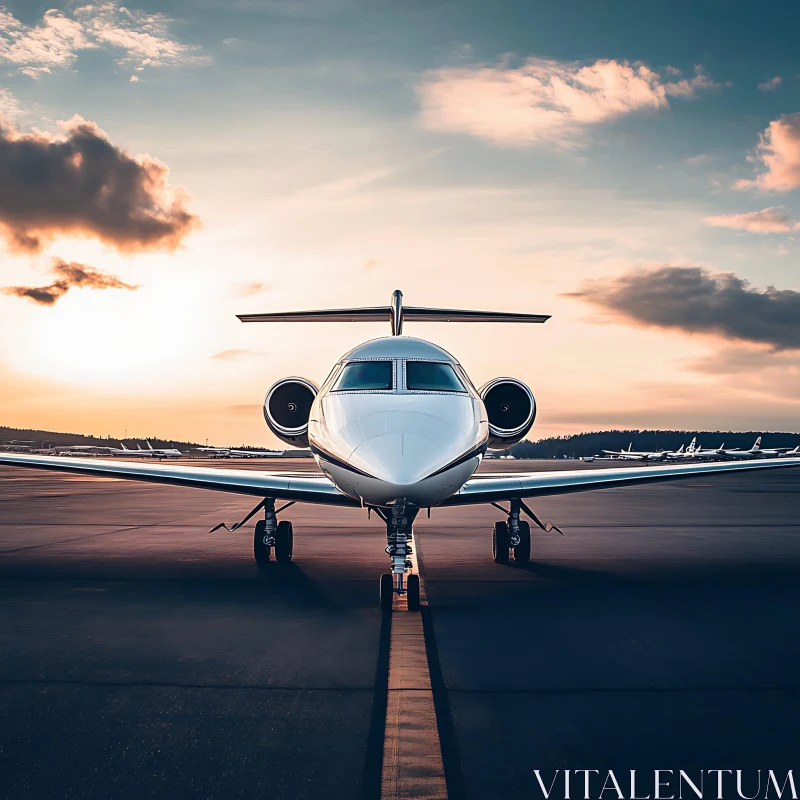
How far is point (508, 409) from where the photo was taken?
10.6 metres

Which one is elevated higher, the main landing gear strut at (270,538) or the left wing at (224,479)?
the left wing at (224,479)

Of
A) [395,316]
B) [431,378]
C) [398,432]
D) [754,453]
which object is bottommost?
[754,453]

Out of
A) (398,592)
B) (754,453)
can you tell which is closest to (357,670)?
(398,592)

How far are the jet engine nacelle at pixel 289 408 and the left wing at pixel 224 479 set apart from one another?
67cm

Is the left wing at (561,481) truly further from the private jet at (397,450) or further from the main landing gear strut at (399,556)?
the main landing gear strut at (399,556)

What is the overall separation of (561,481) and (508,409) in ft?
4.74

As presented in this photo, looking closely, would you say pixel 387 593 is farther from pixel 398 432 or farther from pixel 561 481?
pixel 561 481

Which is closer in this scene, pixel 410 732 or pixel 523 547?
pixel 410 732

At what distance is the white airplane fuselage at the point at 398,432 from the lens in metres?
6.54

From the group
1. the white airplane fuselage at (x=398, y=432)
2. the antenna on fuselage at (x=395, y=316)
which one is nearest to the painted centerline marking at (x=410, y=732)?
the white airplane fuselage at (x=398, y=432)

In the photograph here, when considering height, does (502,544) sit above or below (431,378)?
below

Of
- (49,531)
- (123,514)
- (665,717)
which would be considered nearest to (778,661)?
(665,717)

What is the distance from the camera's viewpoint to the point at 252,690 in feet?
15.5

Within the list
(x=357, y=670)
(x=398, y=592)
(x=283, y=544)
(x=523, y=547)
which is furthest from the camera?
(x=283, y=544)
